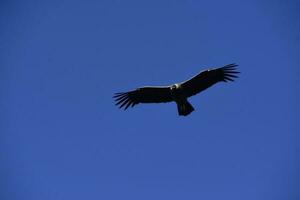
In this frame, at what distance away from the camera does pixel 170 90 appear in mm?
25172

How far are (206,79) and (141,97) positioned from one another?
8.72ft

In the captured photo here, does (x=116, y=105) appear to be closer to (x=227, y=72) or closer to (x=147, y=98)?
(x=147, y=98)

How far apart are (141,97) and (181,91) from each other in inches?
70.3

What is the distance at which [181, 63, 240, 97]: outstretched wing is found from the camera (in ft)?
80.7

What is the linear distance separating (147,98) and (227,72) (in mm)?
3319

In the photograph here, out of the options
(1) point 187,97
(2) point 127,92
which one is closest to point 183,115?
(1) point 187,97

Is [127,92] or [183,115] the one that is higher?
[127,92]

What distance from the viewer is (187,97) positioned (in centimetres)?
2497

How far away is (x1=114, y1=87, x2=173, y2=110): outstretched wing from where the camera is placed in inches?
1006

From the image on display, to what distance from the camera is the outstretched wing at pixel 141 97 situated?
2555 centimetres

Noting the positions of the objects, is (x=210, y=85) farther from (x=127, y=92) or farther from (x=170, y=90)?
(x=127, y=92)

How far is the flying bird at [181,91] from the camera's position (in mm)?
24578

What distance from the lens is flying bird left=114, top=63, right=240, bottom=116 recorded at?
968 inches

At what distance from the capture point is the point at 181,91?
2483cm
